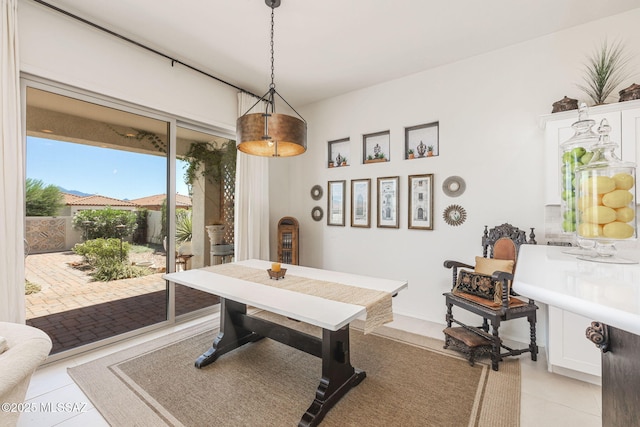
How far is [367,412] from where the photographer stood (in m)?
1.87

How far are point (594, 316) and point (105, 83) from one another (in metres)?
3.58

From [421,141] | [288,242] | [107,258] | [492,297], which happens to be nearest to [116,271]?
[107,258]

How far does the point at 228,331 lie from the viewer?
259 centimetres

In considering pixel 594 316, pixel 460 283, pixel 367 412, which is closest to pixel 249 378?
pixel 367 412

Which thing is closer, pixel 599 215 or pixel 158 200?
pixel 599 215

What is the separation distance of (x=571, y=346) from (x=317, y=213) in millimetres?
3125

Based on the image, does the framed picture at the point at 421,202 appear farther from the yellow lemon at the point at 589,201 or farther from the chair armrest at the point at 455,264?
the yellow lemon at the point at 589,201

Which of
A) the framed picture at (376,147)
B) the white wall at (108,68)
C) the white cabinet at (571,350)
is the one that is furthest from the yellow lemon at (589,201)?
the white wall at (108,68)

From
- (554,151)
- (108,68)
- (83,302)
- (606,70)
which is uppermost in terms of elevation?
(108,68)

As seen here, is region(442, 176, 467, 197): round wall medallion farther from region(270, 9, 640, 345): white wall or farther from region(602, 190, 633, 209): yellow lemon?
region(602, 190, 633, 209): yellow lemon

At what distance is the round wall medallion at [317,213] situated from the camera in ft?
14.2

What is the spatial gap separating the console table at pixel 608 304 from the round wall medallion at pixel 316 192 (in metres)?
3.53

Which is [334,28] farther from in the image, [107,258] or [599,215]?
[107,258]

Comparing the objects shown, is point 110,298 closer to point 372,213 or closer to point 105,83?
point 105,83
